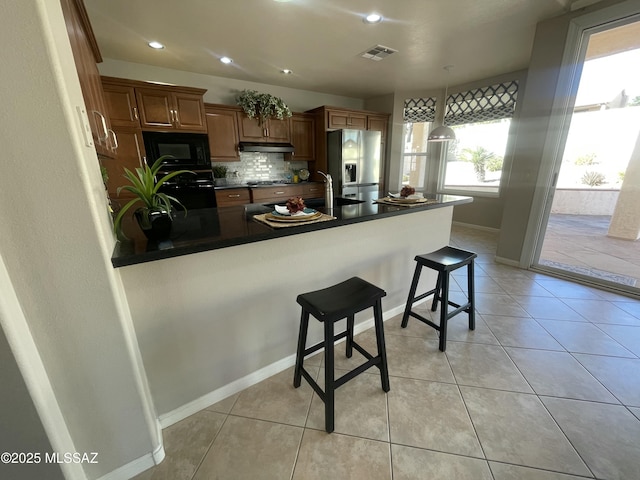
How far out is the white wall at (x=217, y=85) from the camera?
131 inches

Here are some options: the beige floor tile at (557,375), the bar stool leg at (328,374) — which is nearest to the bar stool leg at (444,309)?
the beige floor tile at (557,375)

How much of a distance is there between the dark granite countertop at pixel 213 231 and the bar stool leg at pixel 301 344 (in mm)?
475

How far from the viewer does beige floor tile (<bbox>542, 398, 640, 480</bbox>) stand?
3.63ft

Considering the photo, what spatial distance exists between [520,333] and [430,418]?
1.19 m

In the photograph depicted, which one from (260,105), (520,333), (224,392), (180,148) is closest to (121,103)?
(180,148)

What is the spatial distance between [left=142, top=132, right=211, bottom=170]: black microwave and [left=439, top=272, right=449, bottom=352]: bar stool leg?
11.1 feet

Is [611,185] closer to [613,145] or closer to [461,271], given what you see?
[613,145]

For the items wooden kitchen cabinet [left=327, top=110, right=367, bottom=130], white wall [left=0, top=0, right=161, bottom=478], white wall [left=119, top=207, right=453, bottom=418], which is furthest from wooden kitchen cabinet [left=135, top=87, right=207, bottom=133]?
white wall [left=119, top=207, right=453, bottom=418]

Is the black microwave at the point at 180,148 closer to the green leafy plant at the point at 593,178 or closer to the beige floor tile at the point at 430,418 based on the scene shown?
the beige floor tile at the point at 430,418

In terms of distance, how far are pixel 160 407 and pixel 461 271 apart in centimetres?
313

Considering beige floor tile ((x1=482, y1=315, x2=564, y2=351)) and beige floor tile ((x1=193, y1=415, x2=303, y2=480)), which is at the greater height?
beige floor tile ((x1=482, y1=315, x2=564, y2=351))

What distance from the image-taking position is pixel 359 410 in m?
1.39

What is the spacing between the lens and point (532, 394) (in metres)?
1.46

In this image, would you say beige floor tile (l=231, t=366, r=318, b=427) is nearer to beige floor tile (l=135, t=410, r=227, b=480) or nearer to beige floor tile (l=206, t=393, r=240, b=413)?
beige floor tile (l=206, t=393, r=240, b=413)
